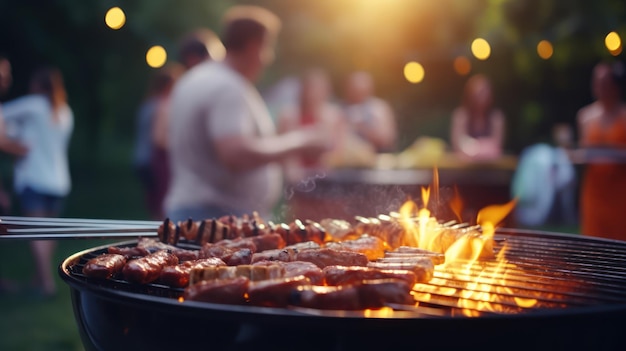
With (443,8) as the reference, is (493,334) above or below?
below

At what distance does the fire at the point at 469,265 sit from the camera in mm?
2072

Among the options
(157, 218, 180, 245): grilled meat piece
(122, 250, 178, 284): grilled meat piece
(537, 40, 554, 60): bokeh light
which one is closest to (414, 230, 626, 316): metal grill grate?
(122, 250, 178, 284): grilled meat piece

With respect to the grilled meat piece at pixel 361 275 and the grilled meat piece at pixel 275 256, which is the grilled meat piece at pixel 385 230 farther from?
the grilled meat piece at pixel 361 275

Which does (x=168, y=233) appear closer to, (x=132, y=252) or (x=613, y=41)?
(x=132, y=252)

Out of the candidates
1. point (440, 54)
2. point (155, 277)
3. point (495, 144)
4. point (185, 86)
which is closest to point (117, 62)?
point (440, 54)

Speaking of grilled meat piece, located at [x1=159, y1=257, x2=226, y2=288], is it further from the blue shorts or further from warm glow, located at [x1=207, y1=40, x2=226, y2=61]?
the blue shorts

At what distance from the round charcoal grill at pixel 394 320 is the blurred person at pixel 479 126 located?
25.9ft

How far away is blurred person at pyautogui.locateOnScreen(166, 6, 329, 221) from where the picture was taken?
452 centimetres

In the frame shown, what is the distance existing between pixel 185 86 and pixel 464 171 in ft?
14.2

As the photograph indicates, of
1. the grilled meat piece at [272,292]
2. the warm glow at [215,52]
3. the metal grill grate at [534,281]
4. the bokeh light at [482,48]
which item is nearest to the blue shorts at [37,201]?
the warm glow at [215,52]

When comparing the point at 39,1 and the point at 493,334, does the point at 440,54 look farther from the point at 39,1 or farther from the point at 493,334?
the point at 493,334

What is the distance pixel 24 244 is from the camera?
10898 millimetres

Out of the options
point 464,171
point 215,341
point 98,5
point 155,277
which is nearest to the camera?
point 215,341

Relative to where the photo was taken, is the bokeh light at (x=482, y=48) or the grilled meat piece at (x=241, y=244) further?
the bokeh light at (x=482, y=48)
